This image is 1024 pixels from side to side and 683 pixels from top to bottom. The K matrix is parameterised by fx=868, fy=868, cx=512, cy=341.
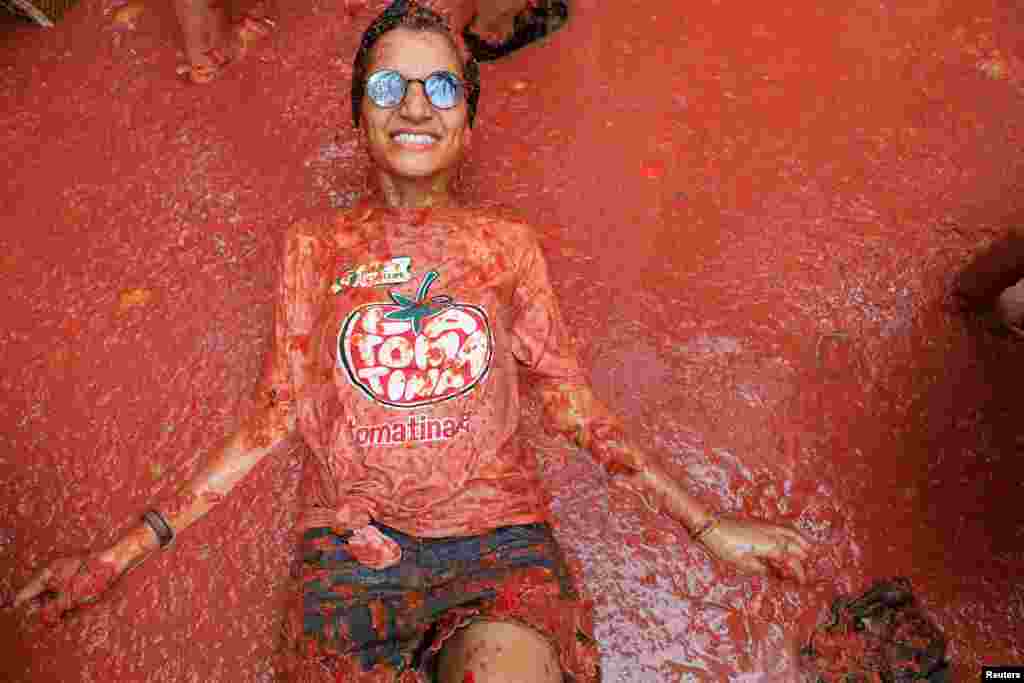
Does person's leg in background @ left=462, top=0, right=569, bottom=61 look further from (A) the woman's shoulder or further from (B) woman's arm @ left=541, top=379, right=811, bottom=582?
(B) woman's arm @ left=541, top=379, right=811, bottom=582

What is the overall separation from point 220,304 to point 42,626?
0.95 m

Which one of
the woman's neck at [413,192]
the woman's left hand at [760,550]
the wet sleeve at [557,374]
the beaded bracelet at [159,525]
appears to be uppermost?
A: the woman's neck at [413,192]

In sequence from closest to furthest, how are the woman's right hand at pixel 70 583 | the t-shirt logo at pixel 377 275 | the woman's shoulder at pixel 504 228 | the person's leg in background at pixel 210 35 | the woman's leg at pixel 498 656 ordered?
1. the woman's leg at pixel 498 656
2. the woman's right hand at pixel 70 583
3. the t-shirt logo at pixel 377 275
4. the woman's shoulder at pixel 504 228
5. the person's leg in background at pixel 210 35

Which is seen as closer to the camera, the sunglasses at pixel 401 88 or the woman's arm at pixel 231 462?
the woman's arm at pixel 231 462

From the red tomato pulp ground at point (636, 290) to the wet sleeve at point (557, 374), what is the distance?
0.37 m

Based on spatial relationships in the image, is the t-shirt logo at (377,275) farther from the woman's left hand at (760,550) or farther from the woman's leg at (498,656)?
the woman's left hand at (760,550)

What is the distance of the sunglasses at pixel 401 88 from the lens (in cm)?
196

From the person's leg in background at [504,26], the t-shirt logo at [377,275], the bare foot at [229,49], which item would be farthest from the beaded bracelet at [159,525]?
the person's leg in background at [504,26]

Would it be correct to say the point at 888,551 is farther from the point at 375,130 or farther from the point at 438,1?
the point at 438,1

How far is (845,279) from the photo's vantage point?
252cm

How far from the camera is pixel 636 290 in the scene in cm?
252

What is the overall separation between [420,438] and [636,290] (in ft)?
3.24

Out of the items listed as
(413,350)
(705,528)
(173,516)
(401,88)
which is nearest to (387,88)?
(401,88)

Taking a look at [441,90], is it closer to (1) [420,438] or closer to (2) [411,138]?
(2) [411,138]
